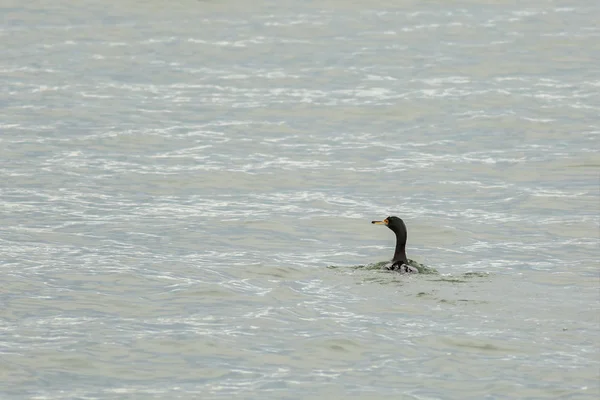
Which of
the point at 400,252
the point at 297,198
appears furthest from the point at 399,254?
the point at 297,198

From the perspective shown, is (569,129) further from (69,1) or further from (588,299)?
(69,1)

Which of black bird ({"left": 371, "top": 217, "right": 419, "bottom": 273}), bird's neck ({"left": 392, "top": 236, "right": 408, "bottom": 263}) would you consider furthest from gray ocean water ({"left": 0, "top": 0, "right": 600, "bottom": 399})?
bird's neck ({"left": 392, "top": 236, "right": 408, "bottom": 263})

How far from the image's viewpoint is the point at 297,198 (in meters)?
21.7

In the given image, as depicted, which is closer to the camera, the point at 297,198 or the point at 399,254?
the point at 399,254

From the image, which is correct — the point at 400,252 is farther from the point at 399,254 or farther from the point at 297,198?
the point at 297,198

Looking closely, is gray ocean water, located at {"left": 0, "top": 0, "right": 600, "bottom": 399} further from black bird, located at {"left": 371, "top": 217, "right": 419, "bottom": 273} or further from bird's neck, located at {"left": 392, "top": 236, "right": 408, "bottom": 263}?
bird's neck, located at {"left": 392, "top": 236, "right": 408, "bottom": 263}

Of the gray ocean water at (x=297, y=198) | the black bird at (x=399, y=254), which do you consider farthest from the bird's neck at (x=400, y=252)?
the gray ocean water at (x=297, y=198)

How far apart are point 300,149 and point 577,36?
41.9 ft

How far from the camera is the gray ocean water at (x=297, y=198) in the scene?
13125 mm

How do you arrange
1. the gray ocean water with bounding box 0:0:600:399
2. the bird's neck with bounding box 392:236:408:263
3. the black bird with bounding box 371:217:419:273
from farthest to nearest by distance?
the bird's neck with bounding box 392:236:408:263
the black bird with bounding box 371:217:419:273
the gray ocean water with bounding box 0:0:600:399

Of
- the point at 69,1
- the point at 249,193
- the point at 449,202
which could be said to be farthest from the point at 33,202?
the point at 69,1

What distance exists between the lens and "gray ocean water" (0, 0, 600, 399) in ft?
43.1

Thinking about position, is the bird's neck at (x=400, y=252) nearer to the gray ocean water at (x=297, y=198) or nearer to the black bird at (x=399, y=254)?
the black bird at (x=399, y=254)

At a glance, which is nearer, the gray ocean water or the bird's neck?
the gray ocean water
